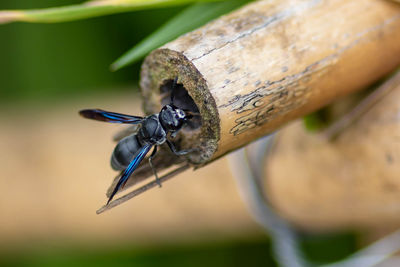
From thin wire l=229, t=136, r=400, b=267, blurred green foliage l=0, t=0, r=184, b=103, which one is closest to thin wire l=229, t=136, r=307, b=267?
thin wire l=229, t=136, r=400, b=267

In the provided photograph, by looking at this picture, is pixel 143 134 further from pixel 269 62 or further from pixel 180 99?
pixel 269 62

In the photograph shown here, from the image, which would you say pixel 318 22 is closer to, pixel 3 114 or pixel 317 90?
pixel 317 90

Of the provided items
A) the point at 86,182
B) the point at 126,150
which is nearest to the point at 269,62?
the point at 126,150

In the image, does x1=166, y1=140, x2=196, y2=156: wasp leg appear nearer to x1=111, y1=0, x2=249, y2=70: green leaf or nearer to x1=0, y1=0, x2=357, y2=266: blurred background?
x1=111, y1=0, x2=249, y2=70: green leaf

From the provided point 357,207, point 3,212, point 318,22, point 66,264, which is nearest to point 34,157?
point 3,212

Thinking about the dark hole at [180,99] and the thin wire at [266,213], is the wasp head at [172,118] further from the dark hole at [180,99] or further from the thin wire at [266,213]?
the thin wire at [266,213]

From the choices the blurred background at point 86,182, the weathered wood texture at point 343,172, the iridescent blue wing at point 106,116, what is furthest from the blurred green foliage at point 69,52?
the iridescent blue wing at point 106,116
